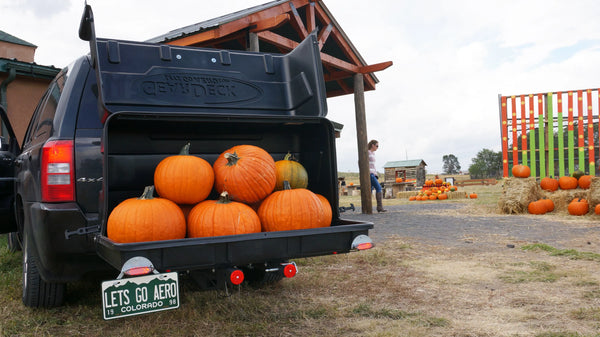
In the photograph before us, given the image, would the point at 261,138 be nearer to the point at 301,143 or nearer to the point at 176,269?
the point at 301,143

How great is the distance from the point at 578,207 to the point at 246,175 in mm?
8935

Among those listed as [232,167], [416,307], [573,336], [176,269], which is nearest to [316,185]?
[232,167]

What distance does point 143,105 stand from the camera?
3.25m

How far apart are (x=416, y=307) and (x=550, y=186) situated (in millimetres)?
8782

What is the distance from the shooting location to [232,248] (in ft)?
7.93

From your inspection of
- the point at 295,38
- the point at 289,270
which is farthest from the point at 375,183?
the point at 289,270

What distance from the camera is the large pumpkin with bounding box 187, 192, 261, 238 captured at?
2.55 meters

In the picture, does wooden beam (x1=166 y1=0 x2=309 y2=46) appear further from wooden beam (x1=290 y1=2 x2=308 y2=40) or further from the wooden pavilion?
wooden beam (x1=290 y1=2 x2=308 y2=40)

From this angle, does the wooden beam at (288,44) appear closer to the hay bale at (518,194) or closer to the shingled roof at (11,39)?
the hay bale at (518,194)

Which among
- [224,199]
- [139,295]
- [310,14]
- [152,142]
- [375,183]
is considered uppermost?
[310,14]

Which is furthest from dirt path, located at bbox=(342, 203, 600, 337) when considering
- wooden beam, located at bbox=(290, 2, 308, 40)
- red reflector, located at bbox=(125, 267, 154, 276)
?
wooden beam, located at bbox=(290, 2, 308, 40)

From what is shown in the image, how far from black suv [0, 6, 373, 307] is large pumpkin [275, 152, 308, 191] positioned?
0.19 metres

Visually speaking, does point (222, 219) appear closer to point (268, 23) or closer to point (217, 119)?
point (217, 119)

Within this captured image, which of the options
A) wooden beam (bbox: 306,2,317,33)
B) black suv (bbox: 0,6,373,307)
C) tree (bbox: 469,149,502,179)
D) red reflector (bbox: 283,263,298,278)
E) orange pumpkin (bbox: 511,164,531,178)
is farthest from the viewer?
tree (bbox: 469,149,502,179)
